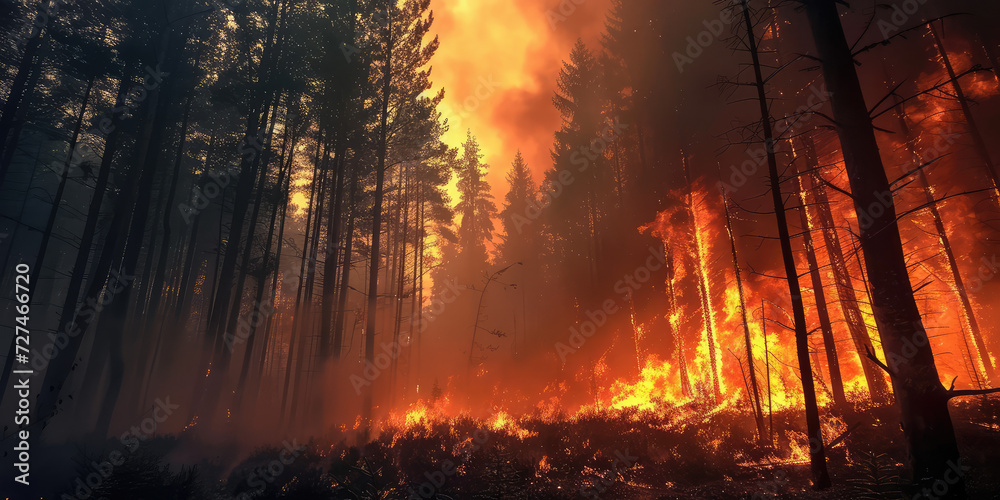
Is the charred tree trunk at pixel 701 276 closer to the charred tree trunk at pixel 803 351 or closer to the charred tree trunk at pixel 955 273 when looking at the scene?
the charred tree trunk at pixel 955 273

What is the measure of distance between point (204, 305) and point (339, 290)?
18.6m

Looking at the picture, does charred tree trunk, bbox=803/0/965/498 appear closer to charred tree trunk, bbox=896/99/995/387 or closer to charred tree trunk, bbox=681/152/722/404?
charred tree trunk, bbox=681/152/722/404

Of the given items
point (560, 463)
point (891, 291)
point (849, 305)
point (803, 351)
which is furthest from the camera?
point (849, 305)

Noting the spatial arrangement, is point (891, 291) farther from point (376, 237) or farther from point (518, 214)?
point (518, 214)

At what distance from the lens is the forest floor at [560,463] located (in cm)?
782

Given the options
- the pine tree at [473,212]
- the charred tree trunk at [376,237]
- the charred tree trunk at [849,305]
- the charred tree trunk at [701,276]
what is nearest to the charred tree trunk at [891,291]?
the charred tree trunk at [849,305]

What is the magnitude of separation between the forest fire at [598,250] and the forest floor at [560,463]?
109 millimetres

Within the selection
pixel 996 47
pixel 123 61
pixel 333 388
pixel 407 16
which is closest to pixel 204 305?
pixel 333 388

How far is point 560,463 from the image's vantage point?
10.5 metres

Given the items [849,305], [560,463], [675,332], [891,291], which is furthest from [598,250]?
[891,291]

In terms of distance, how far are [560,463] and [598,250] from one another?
2016 centimetres

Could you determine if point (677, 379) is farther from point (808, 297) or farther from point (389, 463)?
point (389, 463)

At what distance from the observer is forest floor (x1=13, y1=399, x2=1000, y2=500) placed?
782 centimetres

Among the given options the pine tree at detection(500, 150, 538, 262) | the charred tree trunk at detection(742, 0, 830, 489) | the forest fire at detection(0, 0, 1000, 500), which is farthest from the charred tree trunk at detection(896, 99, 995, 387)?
the pine tree at detection(500, 150, 538, 262)
